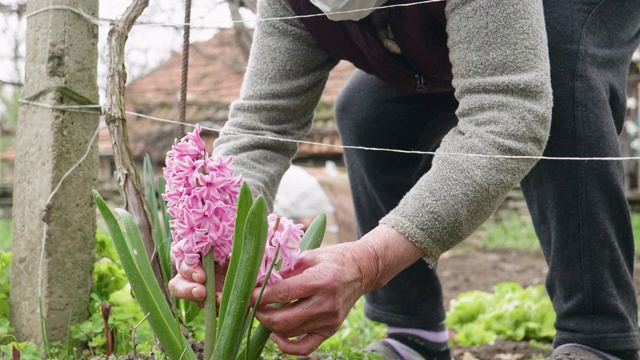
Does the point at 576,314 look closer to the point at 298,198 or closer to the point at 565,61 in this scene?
the point at 565,61

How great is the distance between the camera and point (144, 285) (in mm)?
1385

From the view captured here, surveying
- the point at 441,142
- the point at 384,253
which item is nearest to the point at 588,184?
the point at 441,142

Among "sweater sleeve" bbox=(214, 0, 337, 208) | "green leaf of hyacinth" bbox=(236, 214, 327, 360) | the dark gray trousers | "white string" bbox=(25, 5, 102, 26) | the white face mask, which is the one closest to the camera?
"green leaf of hyacinth" bbox=(236, 214, 327, 360)

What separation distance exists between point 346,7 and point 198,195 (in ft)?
1.95

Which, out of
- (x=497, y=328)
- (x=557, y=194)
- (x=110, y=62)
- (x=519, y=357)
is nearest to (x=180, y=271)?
(x=110, y=62)

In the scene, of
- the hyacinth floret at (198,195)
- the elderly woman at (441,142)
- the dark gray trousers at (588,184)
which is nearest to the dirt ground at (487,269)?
the elderly woman at (441,142)

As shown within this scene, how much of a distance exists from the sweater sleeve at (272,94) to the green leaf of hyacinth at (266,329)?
33cm

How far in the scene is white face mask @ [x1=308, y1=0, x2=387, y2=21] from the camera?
162 cm

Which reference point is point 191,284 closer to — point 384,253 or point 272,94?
point 384,253

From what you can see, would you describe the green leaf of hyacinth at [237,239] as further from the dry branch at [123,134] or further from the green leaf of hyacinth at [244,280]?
the dry branch at [123,134]

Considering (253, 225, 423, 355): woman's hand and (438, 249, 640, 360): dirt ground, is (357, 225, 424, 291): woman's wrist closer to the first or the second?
(253, 225, 423, 355): woman's hand

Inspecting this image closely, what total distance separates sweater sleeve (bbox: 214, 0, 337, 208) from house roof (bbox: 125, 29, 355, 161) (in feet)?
15.6

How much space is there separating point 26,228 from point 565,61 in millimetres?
1493

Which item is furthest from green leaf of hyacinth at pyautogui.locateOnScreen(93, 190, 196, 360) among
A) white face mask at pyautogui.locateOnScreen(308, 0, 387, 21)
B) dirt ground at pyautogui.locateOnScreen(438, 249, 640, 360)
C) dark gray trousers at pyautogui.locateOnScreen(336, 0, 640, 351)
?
dirt ground at pyautogui.locateOnScreen(438, 249, 640, 360)
